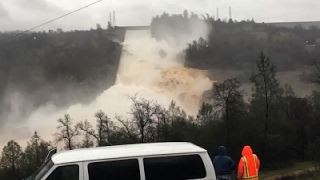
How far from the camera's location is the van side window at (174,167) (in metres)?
7.65

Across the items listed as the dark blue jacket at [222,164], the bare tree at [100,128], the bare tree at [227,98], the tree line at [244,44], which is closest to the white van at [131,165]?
the dark blue jacket at [222,164]

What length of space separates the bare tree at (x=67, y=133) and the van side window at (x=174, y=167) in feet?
192

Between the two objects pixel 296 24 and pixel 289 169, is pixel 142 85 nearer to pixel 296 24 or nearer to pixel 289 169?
pixel 296 24

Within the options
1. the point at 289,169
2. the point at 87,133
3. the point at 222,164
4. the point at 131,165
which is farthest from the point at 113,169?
the point at 87,133

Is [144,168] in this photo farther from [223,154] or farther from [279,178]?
[279,178]

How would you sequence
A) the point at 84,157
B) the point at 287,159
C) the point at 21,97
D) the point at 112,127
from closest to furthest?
the point at 84,157 < the point at 287,159 < the point at 112,127 < the point at 21,97

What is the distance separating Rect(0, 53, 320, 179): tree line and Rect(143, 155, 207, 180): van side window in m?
43.8

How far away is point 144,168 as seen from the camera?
7.61 metres

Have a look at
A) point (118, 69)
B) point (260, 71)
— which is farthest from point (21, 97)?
point (260, 71)

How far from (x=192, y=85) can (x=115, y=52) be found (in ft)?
52.9

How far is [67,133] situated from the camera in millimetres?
70625

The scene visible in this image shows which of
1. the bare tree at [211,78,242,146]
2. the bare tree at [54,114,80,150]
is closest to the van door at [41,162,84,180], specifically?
the bare tree at [211,78,242,146]

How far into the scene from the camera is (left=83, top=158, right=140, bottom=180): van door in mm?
7418

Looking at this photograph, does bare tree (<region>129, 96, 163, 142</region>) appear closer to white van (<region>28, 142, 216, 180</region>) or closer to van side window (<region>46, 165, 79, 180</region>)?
white van (<region>28, 142, 216, 180</region>)
